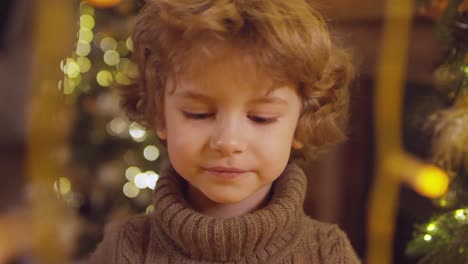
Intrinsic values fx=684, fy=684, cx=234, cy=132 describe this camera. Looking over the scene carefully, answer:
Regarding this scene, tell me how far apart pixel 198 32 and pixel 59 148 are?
1376 millimetres

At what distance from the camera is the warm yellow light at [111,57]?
198cm

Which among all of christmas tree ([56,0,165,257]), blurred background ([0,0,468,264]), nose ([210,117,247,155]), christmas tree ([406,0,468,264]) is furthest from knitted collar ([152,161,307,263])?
christmas tree ([56,0,165,257])

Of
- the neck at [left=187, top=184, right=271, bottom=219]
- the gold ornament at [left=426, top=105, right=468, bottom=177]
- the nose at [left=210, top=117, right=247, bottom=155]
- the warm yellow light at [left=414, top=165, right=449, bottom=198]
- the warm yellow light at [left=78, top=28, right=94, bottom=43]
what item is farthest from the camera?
the warm yellow light at [left=78, top=28, right=94, bottom=43]

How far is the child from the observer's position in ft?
2.75

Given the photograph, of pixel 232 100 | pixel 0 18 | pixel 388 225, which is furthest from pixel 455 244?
pixel 0 18

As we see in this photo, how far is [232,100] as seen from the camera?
0.84 m

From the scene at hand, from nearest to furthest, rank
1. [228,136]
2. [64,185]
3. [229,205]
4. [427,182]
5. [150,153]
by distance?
1. [228,136]
2. [229,205]
3. [427,182]
4. [150,153]
5. [64,185]

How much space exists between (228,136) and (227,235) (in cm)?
14

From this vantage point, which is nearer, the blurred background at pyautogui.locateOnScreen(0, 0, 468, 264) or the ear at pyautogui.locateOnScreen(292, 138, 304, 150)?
the ear at pyautogui.locateOnScreen(292, 138, 304, 150)

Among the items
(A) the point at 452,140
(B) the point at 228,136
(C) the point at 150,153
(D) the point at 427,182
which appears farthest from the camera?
(C) the point at 150,153

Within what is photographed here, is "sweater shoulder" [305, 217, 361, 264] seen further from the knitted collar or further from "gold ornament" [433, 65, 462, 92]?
"gold ornament" [433, 65, 462, 92]

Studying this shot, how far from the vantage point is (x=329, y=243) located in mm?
968

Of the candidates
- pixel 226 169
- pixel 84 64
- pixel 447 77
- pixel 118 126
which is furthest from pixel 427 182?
pixel 226 169

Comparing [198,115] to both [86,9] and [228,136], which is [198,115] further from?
[86,9]
